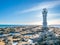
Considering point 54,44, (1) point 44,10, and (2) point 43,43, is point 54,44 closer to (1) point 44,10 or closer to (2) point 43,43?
(2) point 43,43

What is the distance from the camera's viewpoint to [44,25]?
119ft

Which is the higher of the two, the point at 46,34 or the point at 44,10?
the point at 44,10

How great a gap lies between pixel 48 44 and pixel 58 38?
8.38ft

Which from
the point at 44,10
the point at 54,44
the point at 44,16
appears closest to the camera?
the point at 54,44

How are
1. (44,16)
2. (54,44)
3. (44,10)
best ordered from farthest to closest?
(44,16)
(44,10)
(54,44)

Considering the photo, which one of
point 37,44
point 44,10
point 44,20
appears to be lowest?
point 37,44

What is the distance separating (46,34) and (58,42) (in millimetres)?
2785

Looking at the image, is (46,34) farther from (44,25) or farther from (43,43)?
(44,25)

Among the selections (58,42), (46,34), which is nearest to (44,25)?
(46,34)

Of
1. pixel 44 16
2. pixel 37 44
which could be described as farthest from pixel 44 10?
pixel 37 44

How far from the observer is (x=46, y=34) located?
23.1 meters

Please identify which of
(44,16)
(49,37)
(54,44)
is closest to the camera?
(54,44)

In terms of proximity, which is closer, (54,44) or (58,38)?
(54,44)

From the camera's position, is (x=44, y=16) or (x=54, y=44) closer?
(x=54, y=44)
